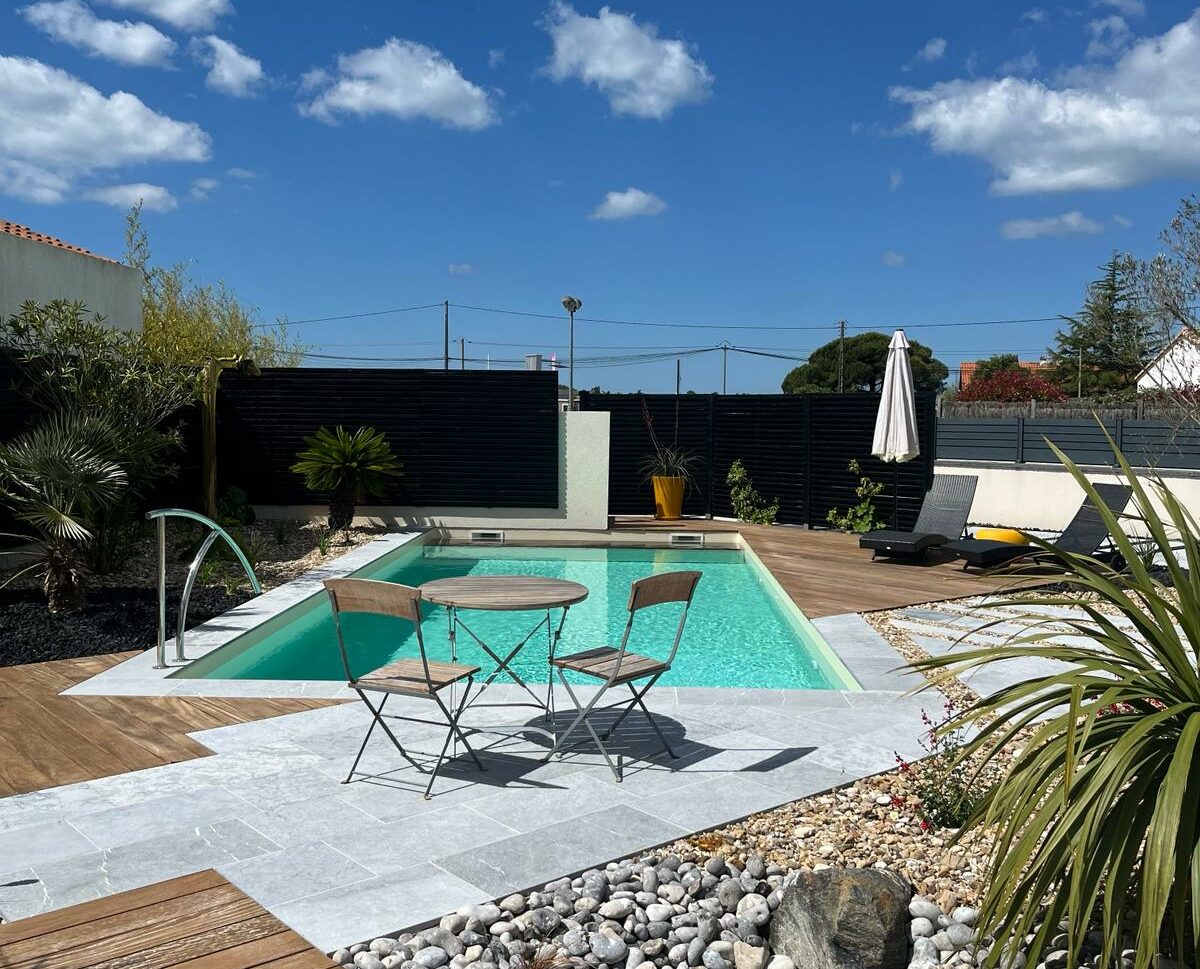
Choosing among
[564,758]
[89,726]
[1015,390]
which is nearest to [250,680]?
[89,726]

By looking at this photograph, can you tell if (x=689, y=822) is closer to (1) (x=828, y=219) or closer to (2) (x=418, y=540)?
(2) (x=418, y=540)

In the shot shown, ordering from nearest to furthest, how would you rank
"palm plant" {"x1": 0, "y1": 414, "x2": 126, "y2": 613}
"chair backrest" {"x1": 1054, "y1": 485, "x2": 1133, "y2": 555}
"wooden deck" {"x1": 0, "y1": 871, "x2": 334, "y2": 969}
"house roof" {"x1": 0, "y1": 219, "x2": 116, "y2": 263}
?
"wooden deck" {"x1": 0, "y1": 871, "x2": 334, "y2": 969}, "palm plant" {"x1": 0, "y1": 414, "x2": 126, "y2": 613}, "chair backrest" {"x1": 1054, "y1": 485, "x2": 1133, "y2": 555}, "house roof" {"x1": 0, "y1": 219, "x2": 116, "y2": 263}

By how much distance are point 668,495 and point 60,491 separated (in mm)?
9008

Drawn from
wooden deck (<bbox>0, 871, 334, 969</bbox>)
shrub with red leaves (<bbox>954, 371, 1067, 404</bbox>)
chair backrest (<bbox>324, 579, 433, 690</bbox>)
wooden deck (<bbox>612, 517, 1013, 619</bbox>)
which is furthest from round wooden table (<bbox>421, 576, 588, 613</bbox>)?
shrub with red leaves (<bbox>954, 371, 1067, 404</bbox>)

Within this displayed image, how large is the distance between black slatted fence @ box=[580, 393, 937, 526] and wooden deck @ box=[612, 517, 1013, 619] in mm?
812

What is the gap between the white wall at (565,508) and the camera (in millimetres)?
14516

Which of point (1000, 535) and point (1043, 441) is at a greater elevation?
point (1043, 441)

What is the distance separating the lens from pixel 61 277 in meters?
→ 12.1

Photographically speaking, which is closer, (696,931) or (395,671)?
(696,931)

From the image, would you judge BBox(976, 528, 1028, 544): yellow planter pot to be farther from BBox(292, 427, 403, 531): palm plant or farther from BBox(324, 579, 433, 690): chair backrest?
BBox(324, 579, 433, 690): chair backrest

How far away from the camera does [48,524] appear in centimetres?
784

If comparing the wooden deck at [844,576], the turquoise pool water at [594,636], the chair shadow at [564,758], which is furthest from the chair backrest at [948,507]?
the chair shadow at [564,758]

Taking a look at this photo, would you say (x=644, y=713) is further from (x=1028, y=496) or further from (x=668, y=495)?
(x=1028, y=496)

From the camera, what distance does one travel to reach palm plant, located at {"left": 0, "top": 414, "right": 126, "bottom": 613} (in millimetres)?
7848
